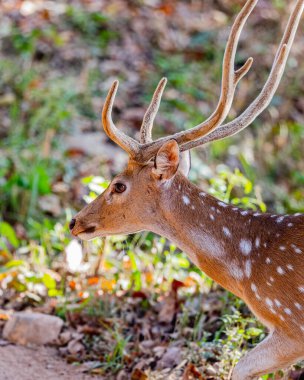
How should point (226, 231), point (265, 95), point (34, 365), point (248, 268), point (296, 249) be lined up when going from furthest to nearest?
point (34, 365) < point (265, 95) < point (226, 231) < point (248, 268) < point (296, 249)

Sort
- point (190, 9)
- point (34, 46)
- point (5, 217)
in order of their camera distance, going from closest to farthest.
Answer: point (5, 217), point (34, 46), point (190, 9)

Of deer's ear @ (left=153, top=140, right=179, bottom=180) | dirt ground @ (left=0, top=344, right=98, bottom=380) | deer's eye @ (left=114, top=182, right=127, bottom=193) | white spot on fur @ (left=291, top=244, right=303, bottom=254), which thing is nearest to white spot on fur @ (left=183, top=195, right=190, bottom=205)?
deer's ear @ (left=153, top=140, right=179, bottom=180)

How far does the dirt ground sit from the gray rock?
2.6 inches

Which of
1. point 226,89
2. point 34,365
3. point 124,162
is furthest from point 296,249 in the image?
point 124,162

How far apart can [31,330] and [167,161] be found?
1916 millimetres

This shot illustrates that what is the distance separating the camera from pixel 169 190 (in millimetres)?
4699

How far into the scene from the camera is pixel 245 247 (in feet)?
14.8

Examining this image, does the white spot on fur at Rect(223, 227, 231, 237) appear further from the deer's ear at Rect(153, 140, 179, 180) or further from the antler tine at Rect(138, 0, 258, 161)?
the antler tine at Rect(138, 0, 258, 161)

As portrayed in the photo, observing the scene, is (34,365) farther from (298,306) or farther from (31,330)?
(298,306)

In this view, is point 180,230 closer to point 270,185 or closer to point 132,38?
point 270,185

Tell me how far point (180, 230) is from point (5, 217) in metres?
3.49

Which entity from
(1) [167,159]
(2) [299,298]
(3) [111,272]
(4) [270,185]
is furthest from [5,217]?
(2) [299,298]

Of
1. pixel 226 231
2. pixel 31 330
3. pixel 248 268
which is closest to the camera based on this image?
pixel 248 268

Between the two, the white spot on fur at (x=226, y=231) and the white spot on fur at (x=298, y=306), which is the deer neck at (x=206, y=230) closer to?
the white spot on fur at (x=226, y=231)
